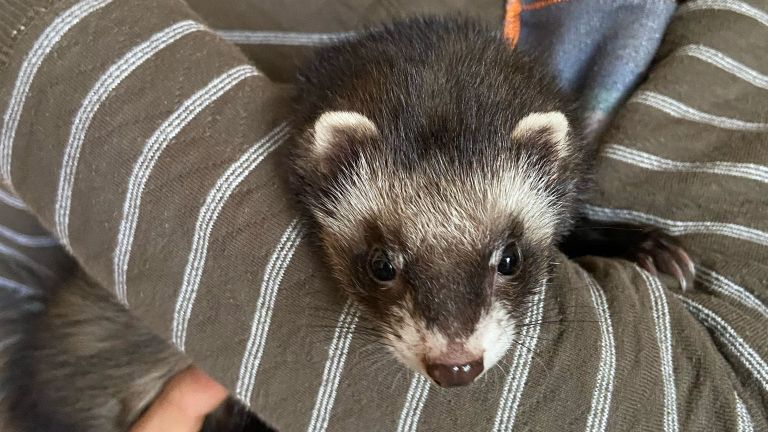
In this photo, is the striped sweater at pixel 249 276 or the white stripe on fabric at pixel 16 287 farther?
the white stripe on fabric at pixel 16 287

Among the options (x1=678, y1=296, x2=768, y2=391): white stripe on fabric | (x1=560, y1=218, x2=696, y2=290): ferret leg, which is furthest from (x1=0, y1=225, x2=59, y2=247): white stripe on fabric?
(x1=678, y1=296, x2=768, y2=391): white stripe on fabric

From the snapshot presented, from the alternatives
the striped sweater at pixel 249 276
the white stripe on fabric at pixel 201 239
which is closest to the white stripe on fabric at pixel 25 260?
the striped sweater at pixel 249 276

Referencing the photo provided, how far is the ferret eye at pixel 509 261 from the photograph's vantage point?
0.82 m

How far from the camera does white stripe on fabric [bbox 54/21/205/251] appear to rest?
0.77m

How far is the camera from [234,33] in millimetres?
1158

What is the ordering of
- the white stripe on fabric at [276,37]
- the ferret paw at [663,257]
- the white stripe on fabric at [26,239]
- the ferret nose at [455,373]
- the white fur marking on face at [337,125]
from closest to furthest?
the ferret nose at [455,373]
the white fur marking on face at [337,125]
the ferret paw at [663,257]
the white stripe on fabric at [26,239]
the white stripe on fabric at [276,37]

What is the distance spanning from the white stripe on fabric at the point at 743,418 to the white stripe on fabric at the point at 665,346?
0.27 ft

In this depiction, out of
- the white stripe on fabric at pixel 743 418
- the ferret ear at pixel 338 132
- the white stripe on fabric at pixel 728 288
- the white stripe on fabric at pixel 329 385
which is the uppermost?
Result: the ferret ear at pixel 338 132

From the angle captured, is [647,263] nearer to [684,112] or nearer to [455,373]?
[684,112]

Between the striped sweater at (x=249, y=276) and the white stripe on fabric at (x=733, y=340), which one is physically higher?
the striped sweater at (x=249, y=276)

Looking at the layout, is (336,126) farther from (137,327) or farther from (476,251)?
(137,327)

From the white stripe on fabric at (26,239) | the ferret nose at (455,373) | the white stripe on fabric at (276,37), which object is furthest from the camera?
the white stripe on fabric at (276,37)

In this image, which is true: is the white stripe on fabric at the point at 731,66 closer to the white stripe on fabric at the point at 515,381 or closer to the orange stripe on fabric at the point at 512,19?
the orange stripe on fabric at the point at 512,19

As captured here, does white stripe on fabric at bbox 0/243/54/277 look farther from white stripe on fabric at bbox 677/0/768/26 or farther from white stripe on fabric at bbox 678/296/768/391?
white stripe on fabric at bbox 677/0/768/26
